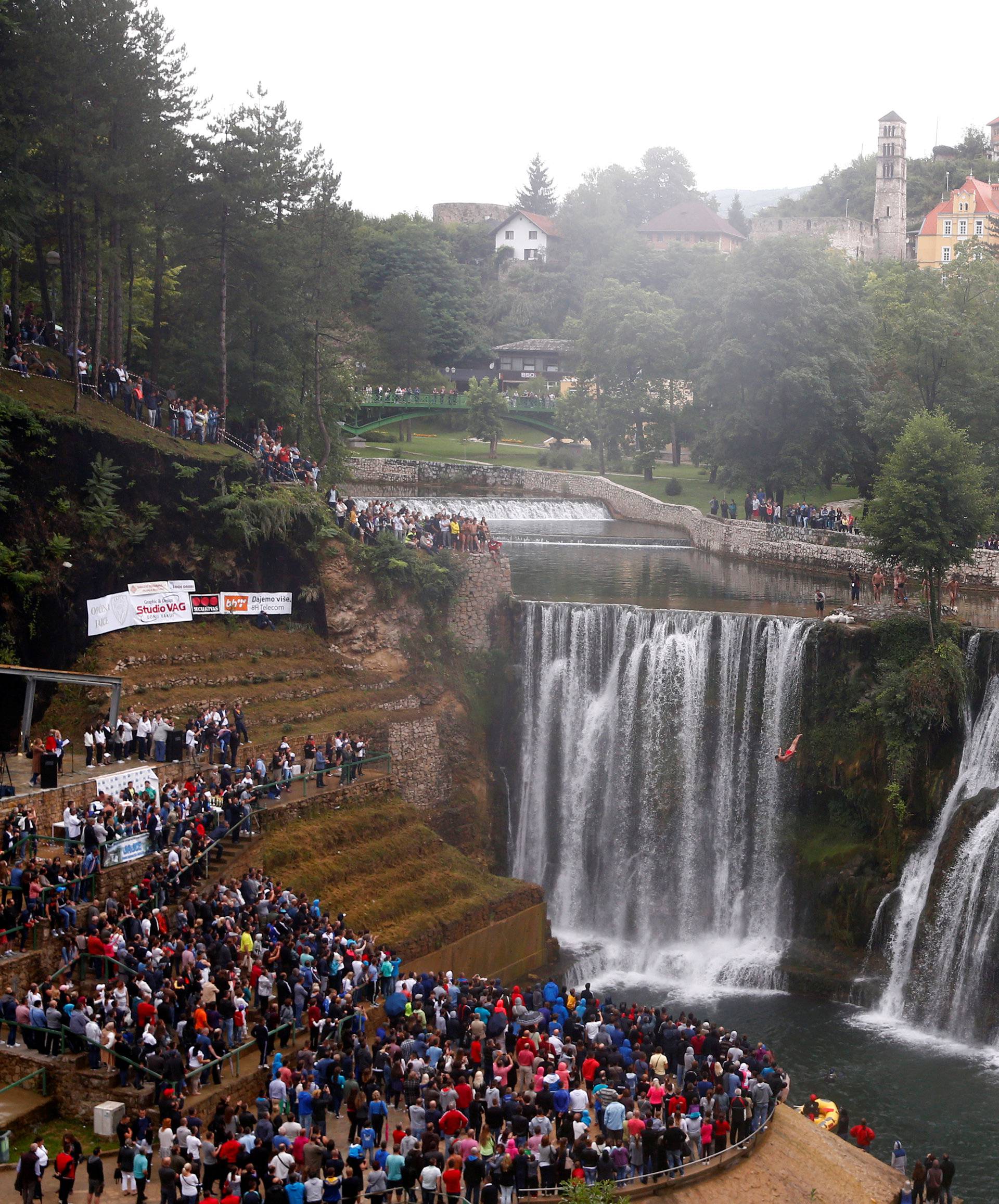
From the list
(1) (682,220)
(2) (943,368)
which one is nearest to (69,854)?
(2) (943,368)

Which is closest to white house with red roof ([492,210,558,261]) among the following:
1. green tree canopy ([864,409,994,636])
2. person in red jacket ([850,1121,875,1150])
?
green tree canopy ([864,409,994,636])

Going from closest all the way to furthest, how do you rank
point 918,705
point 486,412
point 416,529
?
1. point 918,705
2. point 416,529
3. point 486,412

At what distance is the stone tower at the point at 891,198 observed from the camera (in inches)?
5344

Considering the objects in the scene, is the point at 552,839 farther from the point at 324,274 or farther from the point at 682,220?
the point at 682,220

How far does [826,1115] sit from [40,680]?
19.0 m

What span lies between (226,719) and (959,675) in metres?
18.9

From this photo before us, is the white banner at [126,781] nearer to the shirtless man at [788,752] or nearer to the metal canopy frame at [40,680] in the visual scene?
the metal canopy frame at [40,680]

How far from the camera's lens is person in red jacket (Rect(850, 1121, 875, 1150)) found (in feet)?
86.0

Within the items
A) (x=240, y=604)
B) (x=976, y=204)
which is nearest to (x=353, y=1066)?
(x=240, y=604)

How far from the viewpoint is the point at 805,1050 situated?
1228 inches

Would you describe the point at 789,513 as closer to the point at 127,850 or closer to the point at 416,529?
the point at 416,529

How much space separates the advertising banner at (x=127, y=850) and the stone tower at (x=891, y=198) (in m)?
122

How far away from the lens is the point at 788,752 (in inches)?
1539

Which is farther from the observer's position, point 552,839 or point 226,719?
point 552,839
